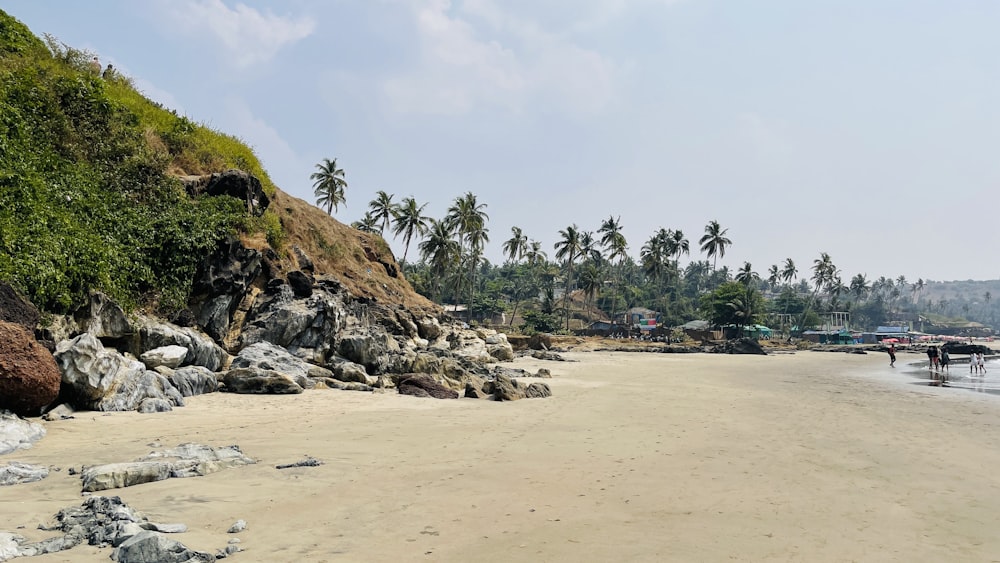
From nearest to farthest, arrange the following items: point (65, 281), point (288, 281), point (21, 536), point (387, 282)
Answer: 1. point (21, 536)
2. point (65, 281)
3. point (288, 281)
4. point (387, 282)

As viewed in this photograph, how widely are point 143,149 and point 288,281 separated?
270 inches

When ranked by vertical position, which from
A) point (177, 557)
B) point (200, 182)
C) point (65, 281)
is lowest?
point (177, 557)

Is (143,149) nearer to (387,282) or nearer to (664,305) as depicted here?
(387,282)

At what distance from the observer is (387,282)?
1487 inches

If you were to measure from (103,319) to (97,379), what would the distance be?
10.3 ft

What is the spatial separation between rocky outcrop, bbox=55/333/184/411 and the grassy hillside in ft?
6.42

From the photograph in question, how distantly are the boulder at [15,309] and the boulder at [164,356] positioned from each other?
3.24 meters

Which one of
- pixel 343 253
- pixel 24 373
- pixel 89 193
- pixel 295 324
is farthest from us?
pixel 343 253

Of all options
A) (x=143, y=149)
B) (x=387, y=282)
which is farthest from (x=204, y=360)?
(x=387, y=282)

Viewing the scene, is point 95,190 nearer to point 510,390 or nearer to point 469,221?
point 510,390

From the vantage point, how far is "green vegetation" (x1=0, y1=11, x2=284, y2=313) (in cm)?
1155

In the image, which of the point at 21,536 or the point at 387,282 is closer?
the point at 21,536

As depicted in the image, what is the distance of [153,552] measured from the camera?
12.6ft

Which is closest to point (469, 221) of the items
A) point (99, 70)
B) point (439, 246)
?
point (439, 246)
